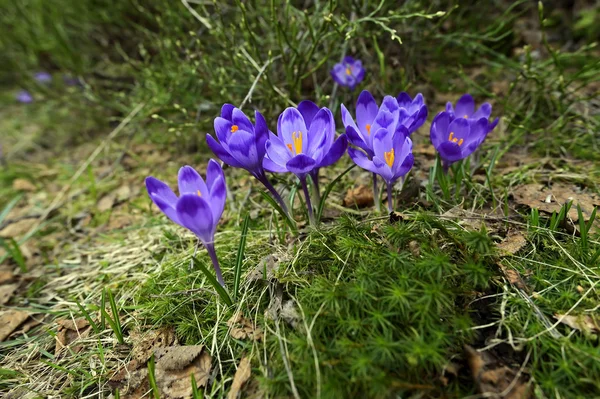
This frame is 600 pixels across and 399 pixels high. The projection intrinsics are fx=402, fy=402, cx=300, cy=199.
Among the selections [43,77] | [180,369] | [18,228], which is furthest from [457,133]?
[43,77]

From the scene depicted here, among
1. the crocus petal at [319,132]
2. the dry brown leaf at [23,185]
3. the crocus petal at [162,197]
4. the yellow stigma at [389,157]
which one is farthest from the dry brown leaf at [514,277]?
the dry brown leaf at [23,185]

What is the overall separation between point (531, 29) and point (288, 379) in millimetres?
3498

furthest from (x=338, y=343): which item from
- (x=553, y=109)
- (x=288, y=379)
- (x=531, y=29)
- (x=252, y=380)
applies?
(x=531, y=29)

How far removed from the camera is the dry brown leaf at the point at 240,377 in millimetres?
1291

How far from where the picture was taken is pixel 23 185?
10.7 ft

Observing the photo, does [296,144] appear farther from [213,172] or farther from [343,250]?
[343,250]

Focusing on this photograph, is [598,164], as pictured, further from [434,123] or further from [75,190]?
[75,190]

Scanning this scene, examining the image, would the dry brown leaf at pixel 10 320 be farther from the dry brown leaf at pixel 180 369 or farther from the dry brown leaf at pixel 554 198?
the dry brown leaf at pixel 554 198

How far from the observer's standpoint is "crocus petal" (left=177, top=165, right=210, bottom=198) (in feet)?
4.84

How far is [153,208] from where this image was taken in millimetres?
2557

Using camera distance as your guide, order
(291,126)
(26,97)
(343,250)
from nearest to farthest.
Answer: (343,250)
(291,126)
(26,97)

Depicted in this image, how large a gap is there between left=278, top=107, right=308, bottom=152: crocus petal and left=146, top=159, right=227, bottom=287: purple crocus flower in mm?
332

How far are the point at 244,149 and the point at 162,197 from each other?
348 millimetres

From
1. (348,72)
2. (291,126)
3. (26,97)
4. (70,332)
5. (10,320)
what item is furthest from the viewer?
(26,97)
